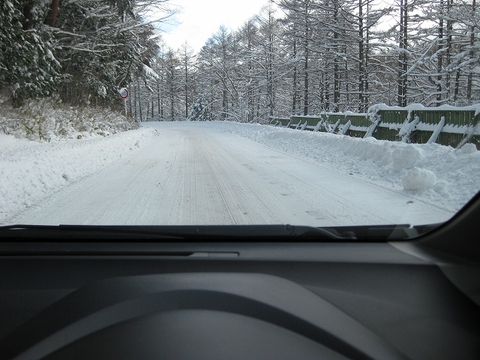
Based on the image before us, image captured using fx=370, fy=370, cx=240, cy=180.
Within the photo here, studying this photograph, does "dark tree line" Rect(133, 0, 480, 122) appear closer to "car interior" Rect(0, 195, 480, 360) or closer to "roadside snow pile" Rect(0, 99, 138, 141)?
"roadside snow pile" Rect(0, 99, 138, 141)

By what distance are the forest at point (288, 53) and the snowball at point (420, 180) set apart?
12748mm

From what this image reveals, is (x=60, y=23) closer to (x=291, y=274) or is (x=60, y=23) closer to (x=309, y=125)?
(x=309, y=125)

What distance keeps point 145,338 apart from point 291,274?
792 mm

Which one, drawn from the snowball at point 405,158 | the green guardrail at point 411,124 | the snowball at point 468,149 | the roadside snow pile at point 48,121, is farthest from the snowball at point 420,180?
the roadside snow pile at point 48,121

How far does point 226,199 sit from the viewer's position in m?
6.53

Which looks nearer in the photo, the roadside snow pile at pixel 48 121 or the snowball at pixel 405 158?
the snowball at pixel 405 158

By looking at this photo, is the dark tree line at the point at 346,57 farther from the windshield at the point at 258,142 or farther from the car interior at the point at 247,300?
the car interior at the point at 247,300

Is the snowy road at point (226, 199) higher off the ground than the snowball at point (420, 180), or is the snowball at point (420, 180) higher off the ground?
the snowball at point (420, 180)

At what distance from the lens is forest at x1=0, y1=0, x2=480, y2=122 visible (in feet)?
47.2

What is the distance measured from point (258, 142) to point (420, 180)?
1307 centimetres

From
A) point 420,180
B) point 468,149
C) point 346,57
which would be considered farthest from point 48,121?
point 346,57

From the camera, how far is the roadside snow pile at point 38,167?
6723 millimetres

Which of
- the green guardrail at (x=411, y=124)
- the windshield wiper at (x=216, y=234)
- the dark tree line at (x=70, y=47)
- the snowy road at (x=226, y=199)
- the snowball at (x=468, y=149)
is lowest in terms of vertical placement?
the snowy road at (x=226, y=199)

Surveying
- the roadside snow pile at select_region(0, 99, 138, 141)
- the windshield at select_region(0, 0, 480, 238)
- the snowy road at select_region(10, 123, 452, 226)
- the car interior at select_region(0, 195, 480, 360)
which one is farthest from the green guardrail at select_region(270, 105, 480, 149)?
the roadside snow pile at select_region(0, 99, 138, 141)
